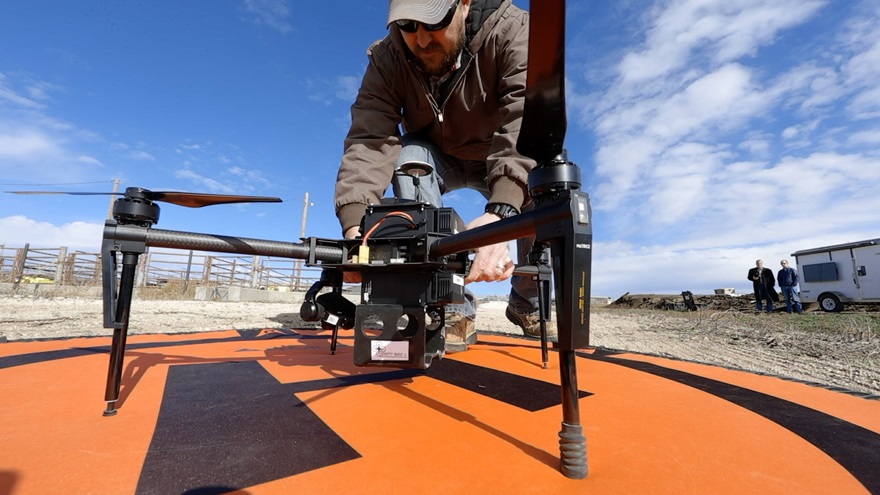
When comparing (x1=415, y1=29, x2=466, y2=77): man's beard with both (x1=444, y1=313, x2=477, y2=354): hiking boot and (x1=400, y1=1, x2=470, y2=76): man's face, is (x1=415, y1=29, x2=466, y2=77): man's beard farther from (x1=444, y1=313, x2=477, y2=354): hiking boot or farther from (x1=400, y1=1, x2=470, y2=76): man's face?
(x1=444, y1=313, x2=477, y2=354): hiking boot

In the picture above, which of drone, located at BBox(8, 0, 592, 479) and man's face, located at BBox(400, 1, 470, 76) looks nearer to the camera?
drone, located at BBox(8, 0, 592, 479)

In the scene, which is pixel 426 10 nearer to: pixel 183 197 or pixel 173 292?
pixel 183 197

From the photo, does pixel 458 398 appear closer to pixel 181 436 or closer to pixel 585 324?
pixel 585 324

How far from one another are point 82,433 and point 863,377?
3726 mm

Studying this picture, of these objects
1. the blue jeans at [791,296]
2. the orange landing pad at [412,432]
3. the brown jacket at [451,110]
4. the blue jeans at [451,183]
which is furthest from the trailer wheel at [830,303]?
the brown jacket at [451,110]

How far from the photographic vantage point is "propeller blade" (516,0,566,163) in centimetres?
73

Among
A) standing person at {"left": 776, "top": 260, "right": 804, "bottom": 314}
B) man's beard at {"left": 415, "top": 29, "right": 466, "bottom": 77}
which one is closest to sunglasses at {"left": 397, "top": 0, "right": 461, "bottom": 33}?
man's beard at {"left": 415, "top": 29, "right": 466, "bottom": 77}

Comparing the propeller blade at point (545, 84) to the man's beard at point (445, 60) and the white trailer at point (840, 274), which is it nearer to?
the man's beard at point (445, 60)

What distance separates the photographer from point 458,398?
1.29 metres

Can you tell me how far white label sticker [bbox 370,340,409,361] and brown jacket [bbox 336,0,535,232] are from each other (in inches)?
35.1

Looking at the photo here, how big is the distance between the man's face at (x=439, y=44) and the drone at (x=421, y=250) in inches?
42.1

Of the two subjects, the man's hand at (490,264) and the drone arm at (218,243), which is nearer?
the drone arm at (218,243)

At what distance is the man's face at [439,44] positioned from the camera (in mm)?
2080

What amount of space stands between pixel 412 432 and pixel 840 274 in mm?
18205
